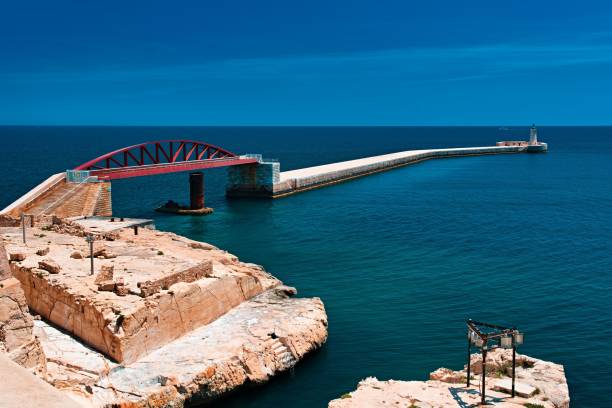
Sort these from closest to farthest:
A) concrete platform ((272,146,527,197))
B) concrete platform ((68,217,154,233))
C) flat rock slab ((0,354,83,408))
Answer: flat rock slab ((0,354,83,408)) → concrete platform ((68,217,154,233)) → concrete platform ((272,146,527,197))

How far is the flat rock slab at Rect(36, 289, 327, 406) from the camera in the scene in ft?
53.3

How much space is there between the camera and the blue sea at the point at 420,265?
20.1m

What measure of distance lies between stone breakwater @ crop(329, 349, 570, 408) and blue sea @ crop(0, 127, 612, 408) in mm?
1753

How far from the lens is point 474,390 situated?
15719mm

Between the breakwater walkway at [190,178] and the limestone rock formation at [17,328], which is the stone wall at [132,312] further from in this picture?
the breakwater walkway at [190,178]

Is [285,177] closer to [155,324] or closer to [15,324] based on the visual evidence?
[155,324]

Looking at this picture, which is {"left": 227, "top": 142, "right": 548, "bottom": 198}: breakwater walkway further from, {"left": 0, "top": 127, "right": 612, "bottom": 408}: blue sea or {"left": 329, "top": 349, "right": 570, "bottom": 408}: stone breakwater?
{"left": 329, "top": 349, "right": 570, "bottom": 408}: stone breakwater

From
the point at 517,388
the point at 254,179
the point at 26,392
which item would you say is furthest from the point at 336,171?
the point at 26,392

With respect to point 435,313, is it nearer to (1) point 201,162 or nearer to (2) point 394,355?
(2) point 394,355

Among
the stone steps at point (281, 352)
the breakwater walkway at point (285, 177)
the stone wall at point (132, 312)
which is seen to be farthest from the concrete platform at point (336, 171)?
the stone steps at point (281, 352)

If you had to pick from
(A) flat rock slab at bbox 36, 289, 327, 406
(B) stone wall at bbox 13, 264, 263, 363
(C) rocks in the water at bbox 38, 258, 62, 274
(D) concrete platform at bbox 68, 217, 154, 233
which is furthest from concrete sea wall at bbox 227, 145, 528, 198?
(C) rocks in the water at bbox 38, 258, 62, 274

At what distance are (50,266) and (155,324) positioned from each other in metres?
4.75

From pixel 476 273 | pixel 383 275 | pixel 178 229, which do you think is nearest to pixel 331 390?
pixel 383 275

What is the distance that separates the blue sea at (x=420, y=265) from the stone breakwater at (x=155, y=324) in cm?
99
